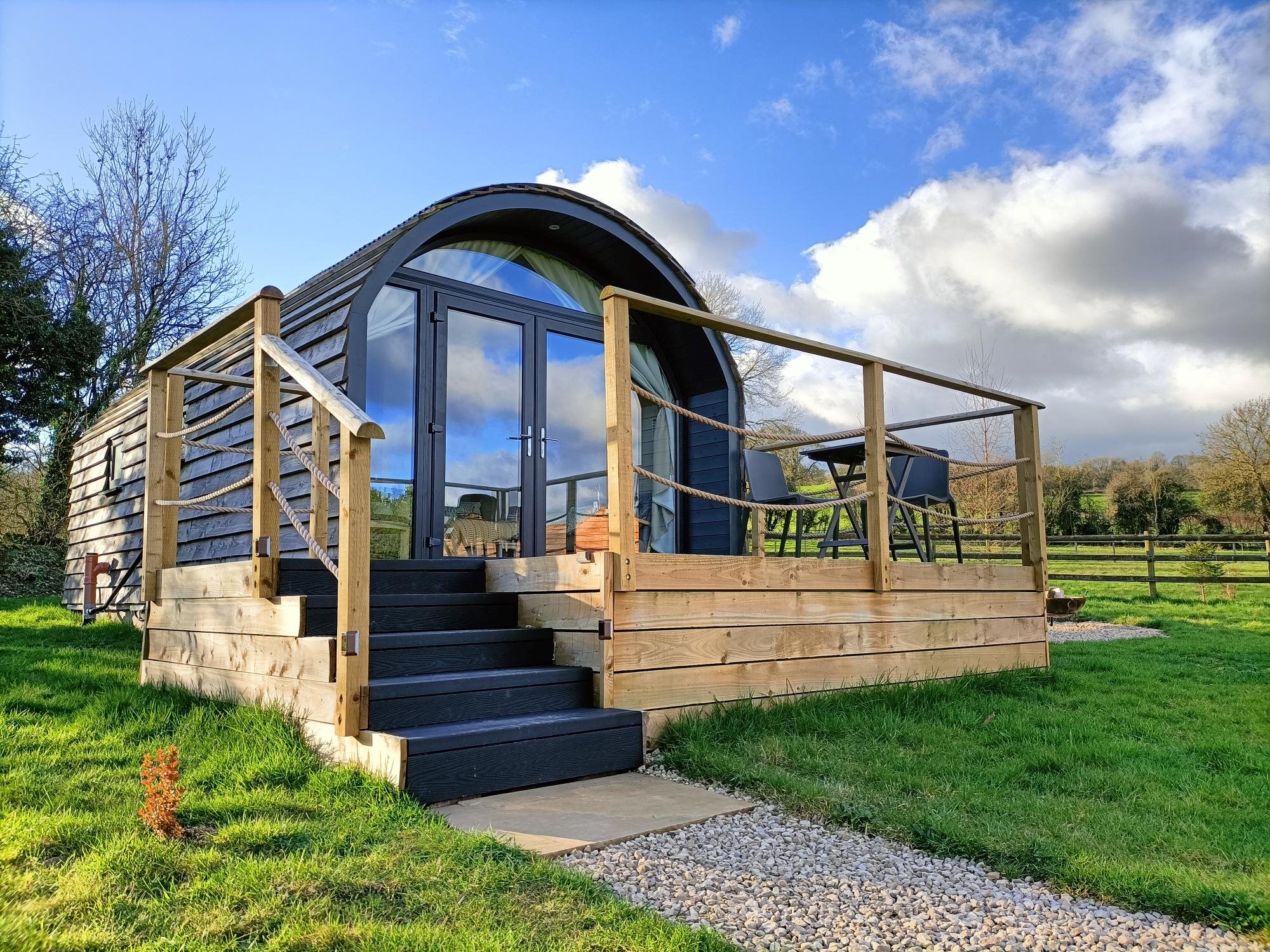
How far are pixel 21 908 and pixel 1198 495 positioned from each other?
26.4 m

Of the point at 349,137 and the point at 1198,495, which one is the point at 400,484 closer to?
the point at 349,137

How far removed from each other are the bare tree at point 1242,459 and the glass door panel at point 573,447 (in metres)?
20.0

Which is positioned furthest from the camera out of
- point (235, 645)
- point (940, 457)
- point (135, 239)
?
point (135, 239)

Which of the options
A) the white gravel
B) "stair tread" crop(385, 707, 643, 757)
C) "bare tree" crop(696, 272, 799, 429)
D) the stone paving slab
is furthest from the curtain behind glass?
"bare tree" crop(696, 272, 799, 429)

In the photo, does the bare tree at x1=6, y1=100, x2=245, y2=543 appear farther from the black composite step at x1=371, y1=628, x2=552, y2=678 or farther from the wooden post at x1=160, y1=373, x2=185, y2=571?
the black composite step at x1=371, y1=628, x2=552, y2=678

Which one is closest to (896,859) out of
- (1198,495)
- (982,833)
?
(982,833)

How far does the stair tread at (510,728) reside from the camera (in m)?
3.00

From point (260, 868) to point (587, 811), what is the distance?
1.11 m

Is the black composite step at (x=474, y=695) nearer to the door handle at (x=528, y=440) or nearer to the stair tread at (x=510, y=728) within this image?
the stair tread at (x=510, y=728)

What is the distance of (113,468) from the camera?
9.48m

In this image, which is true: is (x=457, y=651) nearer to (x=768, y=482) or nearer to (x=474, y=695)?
(x=474, y=695)

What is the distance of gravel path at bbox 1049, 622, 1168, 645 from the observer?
8930 mm

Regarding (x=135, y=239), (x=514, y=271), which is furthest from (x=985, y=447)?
(x=135, y=239)

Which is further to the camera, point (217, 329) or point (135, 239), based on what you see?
point (135, 239)
